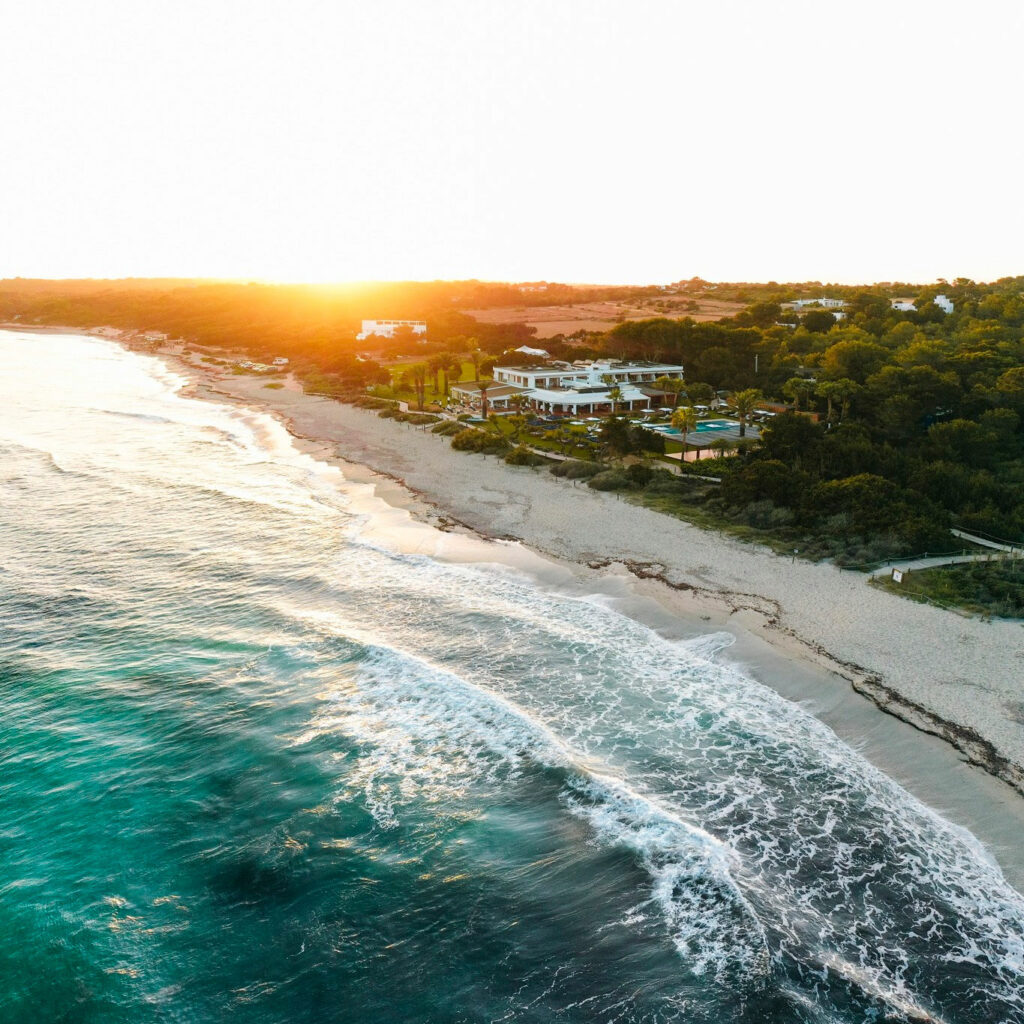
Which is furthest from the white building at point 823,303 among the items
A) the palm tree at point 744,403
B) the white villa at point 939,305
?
the palm tree at point 744,403

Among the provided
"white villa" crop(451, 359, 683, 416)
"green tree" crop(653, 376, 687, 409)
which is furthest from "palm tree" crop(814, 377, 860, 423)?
"white villa" crop(451, 359, 683, 416)

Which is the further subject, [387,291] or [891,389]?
[387,291]

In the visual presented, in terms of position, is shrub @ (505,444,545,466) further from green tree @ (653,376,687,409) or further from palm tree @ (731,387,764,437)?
green tree @ (653,376,687,409)

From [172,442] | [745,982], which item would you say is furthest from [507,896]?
[172,442]

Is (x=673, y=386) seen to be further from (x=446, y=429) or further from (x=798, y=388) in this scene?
(x=446, y=429)

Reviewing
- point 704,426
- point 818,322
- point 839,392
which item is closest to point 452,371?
point 704,426

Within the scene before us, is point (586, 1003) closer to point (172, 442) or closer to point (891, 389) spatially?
point (891, 389)
